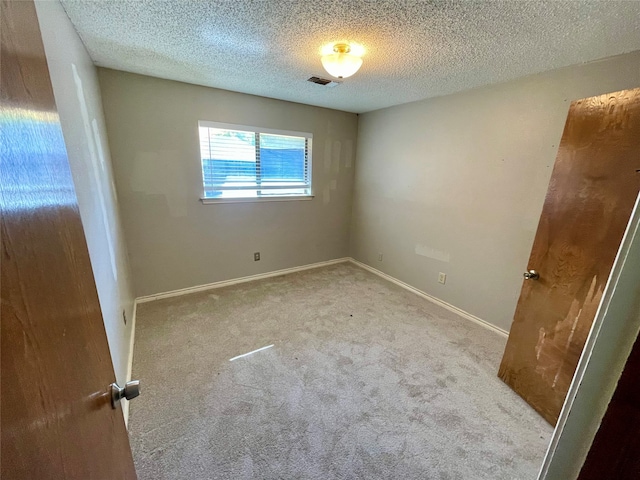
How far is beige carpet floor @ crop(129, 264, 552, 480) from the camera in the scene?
1.35 m

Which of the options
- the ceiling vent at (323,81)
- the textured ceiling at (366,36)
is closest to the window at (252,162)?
the textured ceiling at (366,36)

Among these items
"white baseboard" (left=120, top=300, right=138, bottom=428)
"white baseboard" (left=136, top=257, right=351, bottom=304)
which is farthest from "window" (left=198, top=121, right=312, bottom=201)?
"white baseboard" (left=120, top=300, right=138, bottom=428)

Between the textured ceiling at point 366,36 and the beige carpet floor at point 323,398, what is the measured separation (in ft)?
7.25

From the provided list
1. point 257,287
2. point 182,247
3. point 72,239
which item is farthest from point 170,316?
point 72,239

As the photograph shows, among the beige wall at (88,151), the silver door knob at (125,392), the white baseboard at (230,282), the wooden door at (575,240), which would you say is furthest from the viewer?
the white baseboard at (230,282)

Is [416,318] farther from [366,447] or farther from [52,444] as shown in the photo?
[52,444]

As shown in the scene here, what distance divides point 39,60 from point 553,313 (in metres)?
2.36

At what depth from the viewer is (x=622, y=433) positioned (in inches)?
16.1

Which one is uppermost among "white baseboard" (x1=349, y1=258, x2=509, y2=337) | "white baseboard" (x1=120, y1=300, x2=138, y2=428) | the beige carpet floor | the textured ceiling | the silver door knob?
the textured ceiling

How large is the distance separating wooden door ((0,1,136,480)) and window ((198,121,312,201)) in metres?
2.50

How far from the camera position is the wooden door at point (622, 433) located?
1.30 ft

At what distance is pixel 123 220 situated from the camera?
8.54 ft

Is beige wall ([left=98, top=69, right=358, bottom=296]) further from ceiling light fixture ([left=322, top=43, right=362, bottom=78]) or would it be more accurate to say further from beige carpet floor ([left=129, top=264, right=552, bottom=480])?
ceiling light fixture ([left=322, top=43, right=362, bottom=78])

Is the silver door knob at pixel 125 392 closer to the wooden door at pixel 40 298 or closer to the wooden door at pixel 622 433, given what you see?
the wooden door at pixel 40 298
